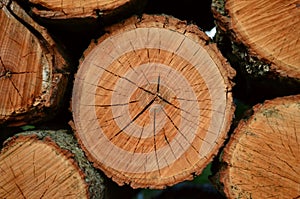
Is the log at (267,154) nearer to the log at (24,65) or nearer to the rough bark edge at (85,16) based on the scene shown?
the rough bark edge at (85,16)

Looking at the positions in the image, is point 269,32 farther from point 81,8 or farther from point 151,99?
point 81,8

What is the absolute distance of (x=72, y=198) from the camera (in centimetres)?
172

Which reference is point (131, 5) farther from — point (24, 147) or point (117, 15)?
point (24, 147)

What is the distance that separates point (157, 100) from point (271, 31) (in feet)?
1.66

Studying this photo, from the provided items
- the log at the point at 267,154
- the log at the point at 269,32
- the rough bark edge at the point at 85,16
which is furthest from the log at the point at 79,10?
the log at the point at 267,154

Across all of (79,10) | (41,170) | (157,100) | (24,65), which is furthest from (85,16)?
(41,170)

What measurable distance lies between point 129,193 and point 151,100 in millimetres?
1122

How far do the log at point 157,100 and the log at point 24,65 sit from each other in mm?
174

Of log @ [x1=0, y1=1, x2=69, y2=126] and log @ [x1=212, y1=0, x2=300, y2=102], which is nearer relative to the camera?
log @ [x1=212, y1=0, x2=300, y2=102]

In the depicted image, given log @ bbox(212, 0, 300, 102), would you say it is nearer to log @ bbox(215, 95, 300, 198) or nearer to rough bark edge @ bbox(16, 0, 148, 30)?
log @ bbox(215, 95, 300, 198)

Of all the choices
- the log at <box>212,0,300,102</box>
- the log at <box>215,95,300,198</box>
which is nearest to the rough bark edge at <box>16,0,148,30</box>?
the log at <box>212,0,300,102</box>

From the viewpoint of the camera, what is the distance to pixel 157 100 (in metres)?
1.67

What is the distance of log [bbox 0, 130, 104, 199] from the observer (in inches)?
67.9

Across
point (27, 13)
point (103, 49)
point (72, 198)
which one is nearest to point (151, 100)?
point (103, 49)
